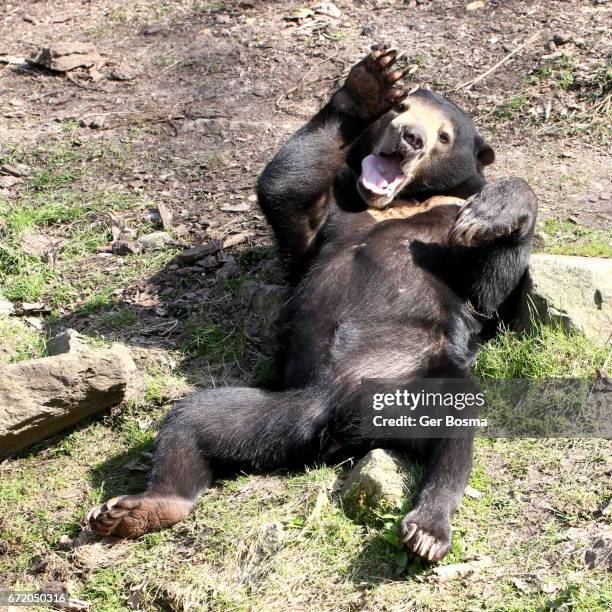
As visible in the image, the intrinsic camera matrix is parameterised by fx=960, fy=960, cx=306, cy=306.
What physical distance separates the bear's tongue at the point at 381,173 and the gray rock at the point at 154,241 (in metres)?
2.10

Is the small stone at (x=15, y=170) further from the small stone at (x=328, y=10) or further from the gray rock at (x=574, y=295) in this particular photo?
the gray rock at (x=574, y=295)

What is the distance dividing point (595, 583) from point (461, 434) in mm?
1198

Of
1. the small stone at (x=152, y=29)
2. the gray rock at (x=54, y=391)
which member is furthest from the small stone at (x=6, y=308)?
the small stone at (x=152, y=29)

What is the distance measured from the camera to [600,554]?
457 centimetres

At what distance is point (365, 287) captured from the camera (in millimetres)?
6309

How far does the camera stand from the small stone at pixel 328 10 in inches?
421

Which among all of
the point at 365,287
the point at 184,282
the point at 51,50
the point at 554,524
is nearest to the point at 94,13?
the point at 51,50

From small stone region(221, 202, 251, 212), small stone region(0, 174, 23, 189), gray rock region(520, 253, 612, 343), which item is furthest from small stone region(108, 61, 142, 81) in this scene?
gray rock region(520, 253, 612, 343)

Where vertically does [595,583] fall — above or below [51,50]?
below

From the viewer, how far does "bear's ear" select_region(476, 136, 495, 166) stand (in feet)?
23.6

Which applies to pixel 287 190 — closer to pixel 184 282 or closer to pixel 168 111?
pixel 184 282

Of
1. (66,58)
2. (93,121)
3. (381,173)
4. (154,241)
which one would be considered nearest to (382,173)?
(381,173)

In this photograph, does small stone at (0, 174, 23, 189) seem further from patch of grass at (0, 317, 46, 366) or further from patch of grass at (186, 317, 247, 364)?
Result: patch of grass at (186, 317, 247, 364)

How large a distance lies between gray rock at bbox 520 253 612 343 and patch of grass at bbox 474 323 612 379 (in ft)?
0.27
